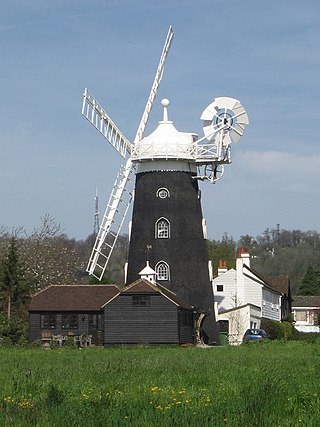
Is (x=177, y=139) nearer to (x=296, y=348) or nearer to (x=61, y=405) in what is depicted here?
(x=296, y=348)

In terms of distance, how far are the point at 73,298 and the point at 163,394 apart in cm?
3281

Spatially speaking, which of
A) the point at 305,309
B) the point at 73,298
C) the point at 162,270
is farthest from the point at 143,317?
the point at 305,309

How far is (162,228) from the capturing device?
49000mm

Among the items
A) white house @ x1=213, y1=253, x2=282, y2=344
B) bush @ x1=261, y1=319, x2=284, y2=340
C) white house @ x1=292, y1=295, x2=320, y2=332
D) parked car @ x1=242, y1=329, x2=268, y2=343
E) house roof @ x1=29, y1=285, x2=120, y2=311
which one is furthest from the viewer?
white house @ x1=292, y1=295, x2=320, y2=332

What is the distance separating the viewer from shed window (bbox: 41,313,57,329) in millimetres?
48250

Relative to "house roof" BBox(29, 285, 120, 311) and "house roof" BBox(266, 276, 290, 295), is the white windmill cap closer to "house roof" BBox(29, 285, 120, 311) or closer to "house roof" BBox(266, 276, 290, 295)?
"house roof" BBox(29, 285, 120, 311)

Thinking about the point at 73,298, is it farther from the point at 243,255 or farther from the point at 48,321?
the point at 243,255

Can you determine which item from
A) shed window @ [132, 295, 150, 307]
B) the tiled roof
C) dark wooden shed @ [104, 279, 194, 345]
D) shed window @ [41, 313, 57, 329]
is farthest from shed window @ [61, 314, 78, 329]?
shed window @ [132, 295, 150, 307]

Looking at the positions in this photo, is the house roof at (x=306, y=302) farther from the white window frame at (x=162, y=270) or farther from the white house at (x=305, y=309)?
the white window frame at (x=162, y=270)

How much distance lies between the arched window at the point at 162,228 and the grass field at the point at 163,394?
23.4 m

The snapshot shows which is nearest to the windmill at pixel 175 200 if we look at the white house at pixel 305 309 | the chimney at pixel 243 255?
the chimney at pixel 243 255

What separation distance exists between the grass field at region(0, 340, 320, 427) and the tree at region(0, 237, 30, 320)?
26179 millimetres

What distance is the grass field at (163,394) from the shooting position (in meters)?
12.5

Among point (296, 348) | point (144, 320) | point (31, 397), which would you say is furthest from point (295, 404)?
point (144, 320)
